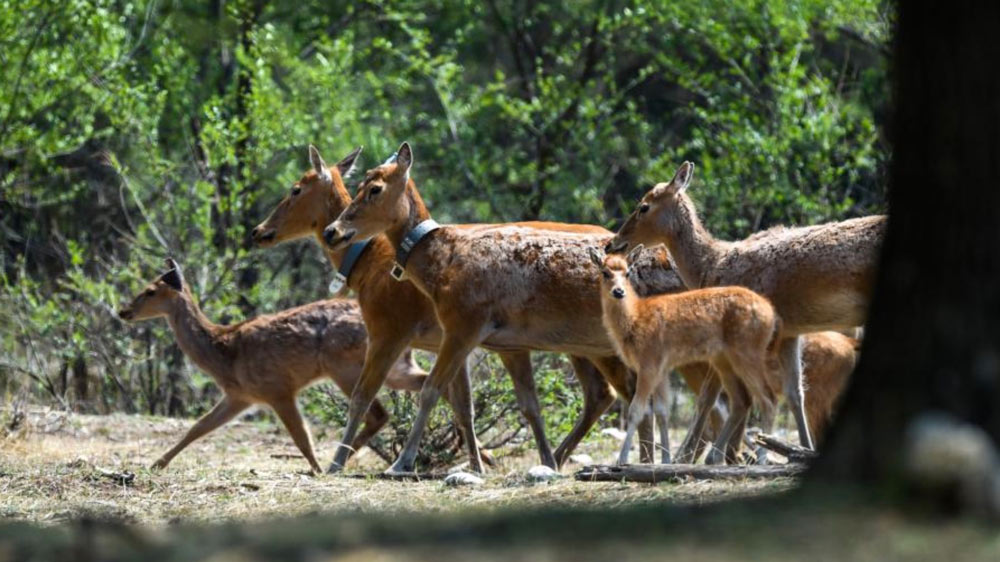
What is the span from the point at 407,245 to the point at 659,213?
6.29 feet

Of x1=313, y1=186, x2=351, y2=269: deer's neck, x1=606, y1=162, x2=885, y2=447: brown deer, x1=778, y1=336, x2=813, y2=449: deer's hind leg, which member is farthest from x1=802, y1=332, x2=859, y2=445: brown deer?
x1=313, y1=186, x2=351, y2=269: deer's neck

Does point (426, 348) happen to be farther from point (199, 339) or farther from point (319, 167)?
point (199, 339)

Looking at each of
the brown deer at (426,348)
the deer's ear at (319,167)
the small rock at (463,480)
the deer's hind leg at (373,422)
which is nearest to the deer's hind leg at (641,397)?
the small rock at (463,480)

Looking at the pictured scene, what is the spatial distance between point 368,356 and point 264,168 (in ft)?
25.6

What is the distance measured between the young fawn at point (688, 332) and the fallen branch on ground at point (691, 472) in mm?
1093

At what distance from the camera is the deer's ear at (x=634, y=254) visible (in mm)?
11595

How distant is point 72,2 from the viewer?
60.2ft

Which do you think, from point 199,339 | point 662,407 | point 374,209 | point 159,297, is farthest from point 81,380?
point 662,407

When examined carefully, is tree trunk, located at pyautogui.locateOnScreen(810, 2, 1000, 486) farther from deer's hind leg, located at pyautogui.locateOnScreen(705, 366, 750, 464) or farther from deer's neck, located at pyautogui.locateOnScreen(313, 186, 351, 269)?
deer's neck, located at pyautogui.locateOnScreen(313, 186, 351, 269)

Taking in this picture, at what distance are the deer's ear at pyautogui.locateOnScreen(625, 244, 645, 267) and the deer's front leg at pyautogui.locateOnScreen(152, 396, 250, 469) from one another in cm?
382

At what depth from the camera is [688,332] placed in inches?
405

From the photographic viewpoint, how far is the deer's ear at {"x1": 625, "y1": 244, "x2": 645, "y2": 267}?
457 inches

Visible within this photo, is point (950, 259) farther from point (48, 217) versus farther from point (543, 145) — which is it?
point (48, 217)

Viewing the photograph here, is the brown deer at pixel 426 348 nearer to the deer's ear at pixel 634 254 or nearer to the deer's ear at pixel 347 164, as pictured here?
the deer's ear at pixel 634 254
